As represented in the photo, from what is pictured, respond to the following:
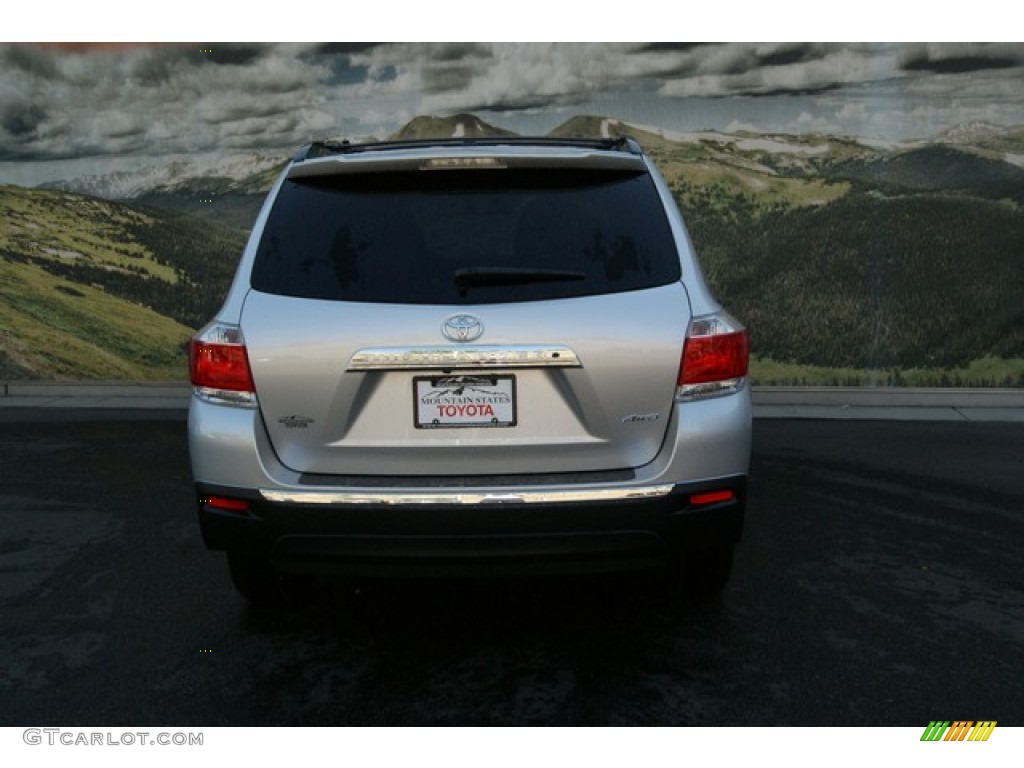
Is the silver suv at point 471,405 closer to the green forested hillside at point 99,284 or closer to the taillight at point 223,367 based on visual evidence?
the taillight at point 223,367

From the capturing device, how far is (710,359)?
3.59m

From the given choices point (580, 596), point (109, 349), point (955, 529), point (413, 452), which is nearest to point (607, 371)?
point (413, 452)

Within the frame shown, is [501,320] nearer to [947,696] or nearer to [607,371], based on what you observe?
[607,371]

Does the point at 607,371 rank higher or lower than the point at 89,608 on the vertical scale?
higher

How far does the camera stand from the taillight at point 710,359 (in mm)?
3547

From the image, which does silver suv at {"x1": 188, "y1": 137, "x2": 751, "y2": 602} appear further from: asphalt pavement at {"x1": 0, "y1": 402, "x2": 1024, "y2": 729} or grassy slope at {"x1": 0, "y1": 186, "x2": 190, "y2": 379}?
grassy slope at {"x1": 0, "y1": 186, "x2": 190, "y2": 379}

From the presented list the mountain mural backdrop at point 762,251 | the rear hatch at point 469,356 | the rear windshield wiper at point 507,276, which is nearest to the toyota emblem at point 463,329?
the rear hatch at point 469,356

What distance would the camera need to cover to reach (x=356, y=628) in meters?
4.16

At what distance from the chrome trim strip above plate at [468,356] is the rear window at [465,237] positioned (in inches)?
6.9

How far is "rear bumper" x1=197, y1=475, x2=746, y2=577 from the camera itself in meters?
3.42

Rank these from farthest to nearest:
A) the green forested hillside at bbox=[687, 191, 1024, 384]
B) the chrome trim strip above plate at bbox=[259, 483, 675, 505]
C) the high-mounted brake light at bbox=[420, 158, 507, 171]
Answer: the green forested hillside at bbox=[687, 191, 1024, 384] → the high-mounted brake light at bbox=[420, 158, 507, 171] → the chrome trim strip above plate at bbox=[259, 483, 675, 505]

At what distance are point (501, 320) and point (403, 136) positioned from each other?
7.94 meters

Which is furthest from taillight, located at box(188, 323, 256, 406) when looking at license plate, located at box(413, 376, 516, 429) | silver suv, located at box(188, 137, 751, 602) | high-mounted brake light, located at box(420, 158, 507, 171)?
high-mounted brake light, located at box(420, 158, 507, 171)

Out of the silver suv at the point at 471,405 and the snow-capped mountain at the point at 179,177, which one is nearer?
the silver suv at the point at 471,405
